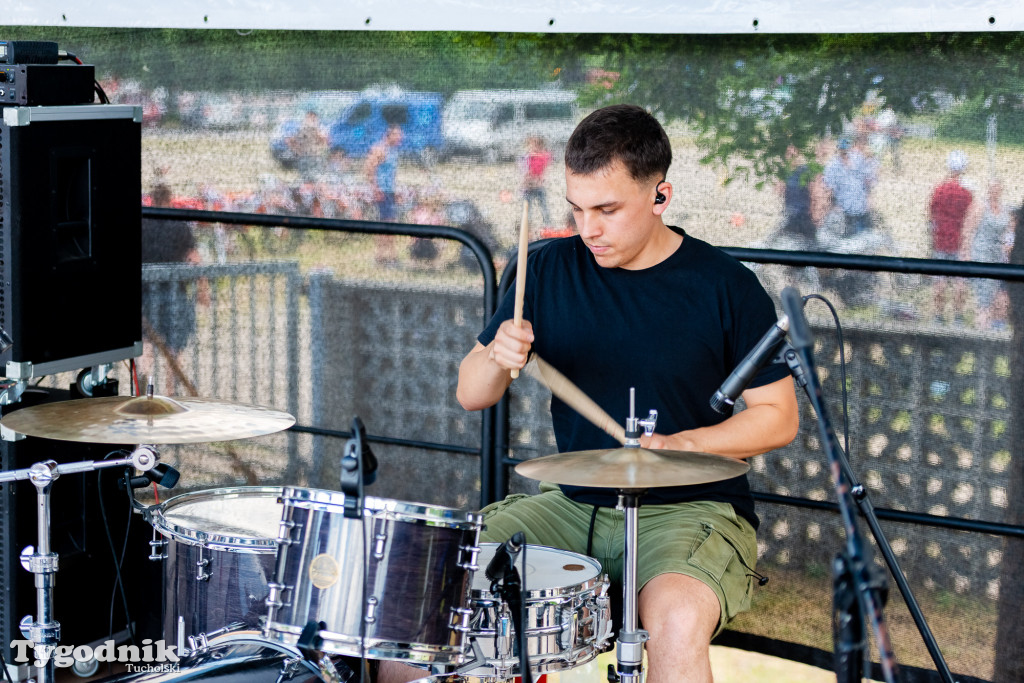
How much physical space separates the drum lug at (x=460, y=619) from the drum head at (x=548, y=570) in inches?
2.0

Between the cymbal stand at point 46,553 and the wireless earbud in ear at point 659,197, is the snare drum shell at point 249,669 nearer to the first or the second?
the cymbal stand at point 46,553

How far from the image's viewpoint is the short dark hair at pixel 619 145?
2.21 metres

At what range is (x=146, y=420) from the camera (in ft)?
7.54

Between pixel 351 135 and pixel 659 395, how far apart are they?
1299 millimetres

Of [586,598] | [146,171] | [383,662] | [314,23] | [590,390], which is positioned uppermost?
[314,23]

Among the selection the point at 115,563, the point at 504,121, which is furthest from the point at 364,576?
the point at 504,121

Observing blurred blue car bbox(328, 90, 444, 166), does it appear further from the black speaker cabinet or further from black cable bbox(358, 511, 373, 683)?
black cable bbox(358, 511, 373, 683)

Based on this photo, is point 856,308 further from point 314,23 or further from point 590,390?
point 314,23

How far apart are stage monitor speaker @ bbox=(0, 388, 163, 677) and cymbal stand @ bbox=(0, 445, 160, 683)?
150mm

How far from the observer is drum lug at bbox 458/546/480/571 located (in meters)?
1.92

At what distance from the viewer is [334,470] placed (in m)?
3.34

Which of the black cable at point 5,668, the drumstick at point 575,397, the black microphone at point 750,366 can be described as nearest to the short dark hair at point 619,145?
the drumstick at point 575,397

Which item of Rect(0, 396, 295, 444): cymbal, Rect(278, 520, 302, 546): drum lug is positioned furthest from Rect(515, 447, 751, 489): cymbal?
Rect(0, 396, 295, 444): cymbal

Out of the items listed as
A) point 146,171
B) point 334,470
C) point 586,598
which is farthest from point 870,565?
point 146,171
